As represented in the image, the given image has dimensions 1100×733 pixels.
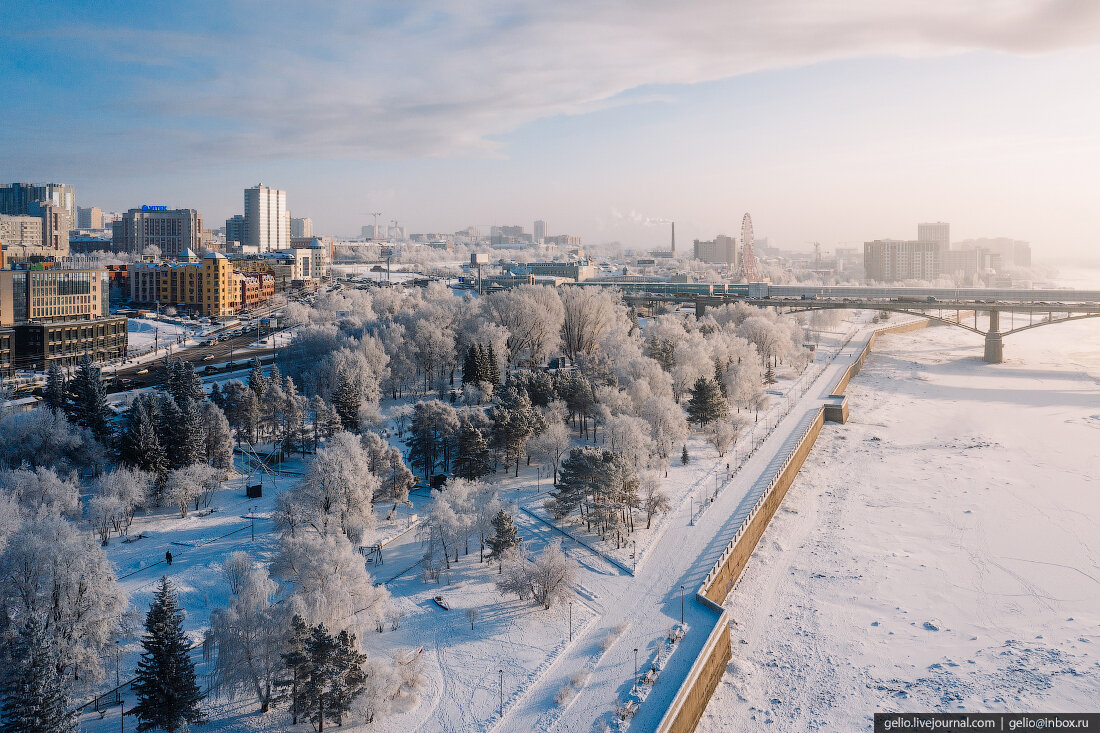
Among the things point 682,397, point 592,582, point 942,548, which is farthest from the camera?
point 682,397

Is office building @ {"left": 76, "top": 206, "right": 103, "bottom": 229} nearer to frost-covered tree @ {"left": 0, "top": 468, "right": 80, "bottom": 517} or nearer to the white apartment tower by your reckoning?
the white apartment tower

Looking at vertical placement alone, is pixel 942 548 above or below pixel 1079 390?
below

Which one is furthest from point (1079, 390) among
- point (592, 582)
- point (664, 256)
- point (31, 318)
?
point (664, 256)

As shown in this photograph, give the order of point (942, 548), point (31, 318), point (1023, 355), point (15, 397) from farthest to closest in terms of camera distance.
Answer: point (1023, 355)
point (31, 318)
point (15, 397)
point (942, 548)

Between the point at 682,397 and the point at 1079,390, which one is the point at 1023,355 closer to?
the point at 1079,390

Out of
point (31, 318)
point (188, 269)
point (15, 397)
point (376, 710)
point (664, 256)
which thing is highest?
point (664, 256)

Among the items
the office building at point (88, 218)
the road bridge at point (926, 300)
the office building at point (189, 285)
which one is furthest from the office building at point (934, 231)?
the office building at point (88, 218)
